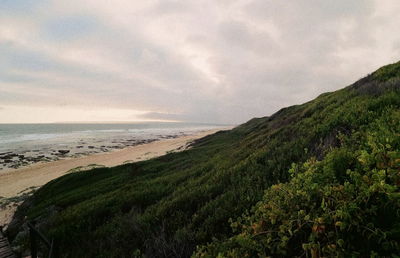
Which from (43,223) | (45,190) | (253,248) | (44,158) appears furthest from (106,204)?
(44,158)

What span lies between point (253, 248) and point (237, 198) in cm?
346

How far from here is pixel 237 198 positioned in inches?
269

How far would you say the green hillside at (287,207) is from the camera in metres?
2.71

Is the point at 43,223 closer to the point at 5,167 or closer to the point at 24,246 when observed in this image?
the point at 24,246

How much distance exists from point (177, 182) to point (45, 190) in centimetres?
1718

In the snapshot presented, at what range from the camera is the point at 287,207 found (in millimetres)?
3707

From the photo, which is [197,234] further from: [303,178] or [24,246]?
[24,246]

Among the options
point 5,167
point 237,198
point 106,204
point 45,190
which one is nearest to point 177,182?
point 106,204

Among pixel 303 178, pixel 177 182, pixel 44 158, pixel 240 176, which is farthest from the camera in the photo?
pixel 44 158

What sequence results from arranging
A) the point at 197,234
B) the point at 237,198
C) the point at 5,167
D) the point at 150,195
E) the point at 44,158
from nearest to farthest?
the point at 197,234
the point at 237,198
the point at 150,195
the point at 5,167
the point at 44,158

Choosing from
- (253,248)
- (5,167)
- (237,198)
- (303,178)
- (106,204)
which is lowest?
(5,167)

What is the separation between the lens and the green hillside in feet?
8.90

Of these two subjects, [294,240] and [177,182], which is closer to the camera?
[294,240]

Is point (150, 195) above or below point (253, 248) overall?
below
